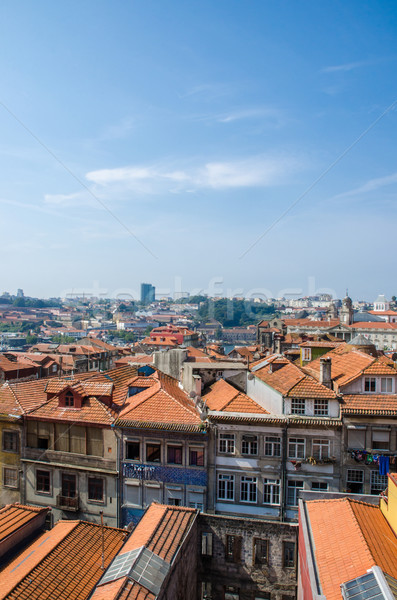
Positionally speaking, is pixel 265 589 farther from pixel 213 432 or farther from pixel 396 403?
pixel 396 403

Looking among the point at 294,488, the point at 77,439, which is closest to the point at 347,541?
the point at 294,488

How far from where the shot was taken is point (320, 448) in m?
20.6

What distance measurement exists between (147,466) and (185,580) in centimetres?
630

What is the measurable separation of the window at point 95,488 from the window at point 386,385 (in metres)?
13.8

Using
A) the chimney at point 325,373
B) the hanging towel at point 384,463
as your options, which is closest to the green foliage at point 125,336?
the chimney at point 325,373

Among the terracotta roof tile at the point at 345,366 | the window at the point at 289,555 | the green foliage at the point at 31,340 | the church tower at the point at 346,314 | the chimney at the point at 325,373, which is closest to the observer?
the window at the point at 289,555

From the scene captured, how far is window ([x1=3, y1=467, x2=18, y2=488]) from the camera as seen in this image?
23.2 metres

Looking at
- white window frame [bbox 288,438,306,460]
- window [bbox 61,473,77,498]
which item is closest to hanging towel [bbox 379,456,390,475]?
white window frame [bbox 288,438,306,460]

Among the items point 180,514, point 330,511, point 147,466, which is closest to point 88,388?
point 147,466

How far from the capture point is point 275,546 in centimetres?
1714

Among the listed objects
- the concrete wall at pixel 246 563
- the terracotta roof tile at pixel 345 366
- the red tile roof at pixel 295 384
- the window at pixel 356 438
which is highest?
the terracotta roof tile at pixel 345 366

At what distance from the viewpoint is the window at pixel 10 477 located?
23156 millimetres

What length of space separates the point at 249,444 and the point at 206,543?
4.78 m

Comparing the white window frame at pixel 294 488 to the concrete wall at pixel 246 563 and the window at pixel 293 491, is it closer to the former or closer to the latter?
the window at pixel 293 491
